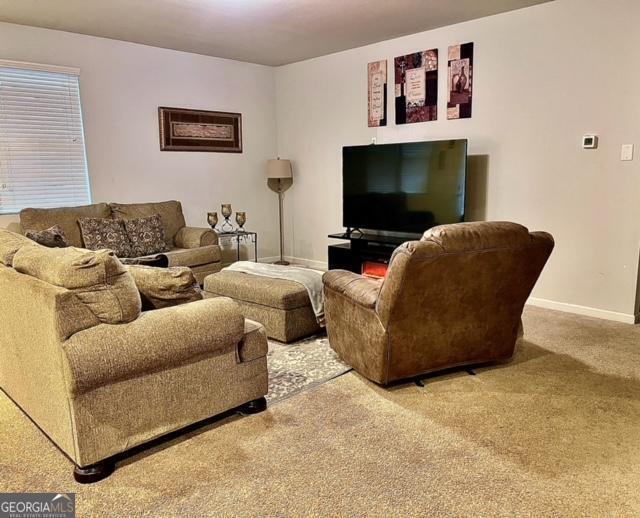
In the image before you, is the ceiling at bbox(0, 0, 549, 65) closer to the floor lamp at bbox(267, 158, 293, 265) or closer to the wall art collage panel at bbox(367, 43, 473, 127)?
the wall art collage panel at bbox(367, 43, 473, 127)

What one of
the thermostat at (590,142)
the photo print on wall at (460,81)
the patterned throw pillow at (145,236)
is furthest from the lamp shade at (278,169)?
the thermostat at (590,142)

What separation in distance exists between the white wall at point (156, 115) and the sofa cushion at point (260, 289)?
206 centimetres

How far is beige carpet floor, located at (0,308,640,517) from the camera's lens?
184 centimetres

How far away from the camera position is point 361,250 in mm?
5188

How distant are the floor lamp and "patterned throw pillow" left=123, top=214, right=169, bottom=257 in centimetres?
184

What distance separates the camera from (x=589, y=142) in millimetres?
3979

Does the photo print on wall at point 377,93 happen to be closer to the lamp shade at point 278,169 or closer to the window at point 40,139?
the lamp shade at point 278,169

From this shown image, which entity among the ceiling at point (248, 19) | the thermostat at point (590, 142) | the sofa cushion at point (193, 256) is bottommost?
the sofa cushion at point (193, 256)

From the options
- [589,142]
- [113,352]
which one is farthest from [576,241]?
[113,352]

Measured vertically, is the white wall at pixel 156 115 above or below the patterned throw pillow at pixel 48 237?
above

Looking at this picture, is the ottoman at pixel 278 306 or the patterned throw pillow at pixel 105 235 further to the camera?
the patterned throw pillow at pixel 105 235

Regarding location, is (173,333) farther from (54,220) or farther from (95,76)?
(95,76)

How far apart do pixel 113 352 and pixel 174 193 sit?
13.2ft

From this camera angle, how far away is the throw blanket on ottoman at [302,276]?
3539 millimetres
